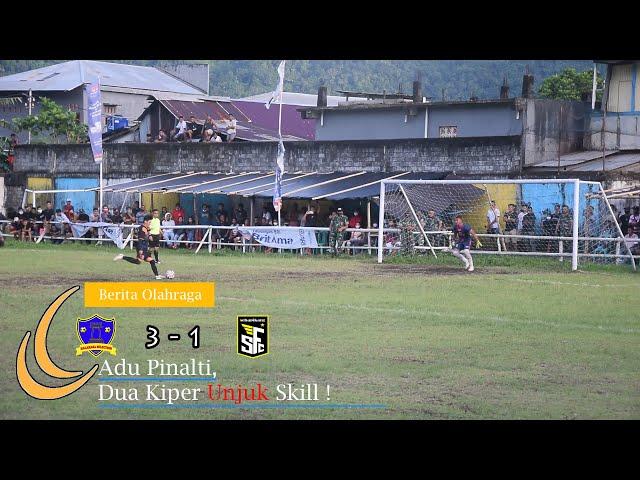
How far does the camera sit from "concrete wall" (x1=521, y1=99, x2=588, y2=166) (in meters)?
25.6

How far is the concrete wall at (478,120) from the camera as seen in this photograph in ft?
90.9

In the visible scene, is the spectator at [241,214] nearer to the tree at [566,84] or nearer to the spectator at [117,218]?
the spectator at [117,218]

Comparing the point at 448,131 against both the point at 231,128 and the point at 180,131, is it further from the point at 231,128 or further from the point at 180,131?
the point at 180,131

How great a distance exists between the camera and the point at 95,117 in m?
23.8

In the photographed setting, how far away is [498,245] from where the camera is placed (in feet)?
73.9

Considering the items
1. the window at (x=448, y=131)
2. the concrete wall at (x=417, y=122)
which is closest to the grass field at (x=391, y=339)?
the concrete wall at (x=417, y=122)

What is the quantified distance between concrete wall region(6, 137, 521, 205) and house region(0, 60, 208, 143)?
3.95 feet

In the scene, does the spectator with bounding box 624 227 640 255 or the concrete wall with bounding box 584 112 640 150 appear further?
the concrete wall with bounding box 584 112 640 150

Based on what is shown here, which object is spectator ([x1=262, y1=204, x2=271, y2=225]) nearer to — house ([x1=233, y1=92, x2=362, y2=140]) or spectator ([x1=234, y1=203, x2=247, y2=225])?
spectator ([x1=234, y1=203, x2=247, y2=225])

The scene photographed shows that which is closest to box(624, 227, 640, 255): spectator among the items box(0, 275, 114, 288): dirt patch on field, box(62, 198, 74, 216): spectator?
box(0, 275, 114, 288): dirt patch on field

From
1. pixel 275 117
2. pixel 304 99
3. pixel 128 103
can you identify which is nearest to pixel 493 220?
pixel 128 103

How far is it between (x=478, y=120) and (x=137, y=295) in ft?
66.0

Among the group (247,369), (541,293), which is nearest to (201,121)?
(541,293)

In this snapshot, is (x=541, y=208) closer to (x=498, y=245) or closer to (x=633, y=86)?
(x=498, y=245)
